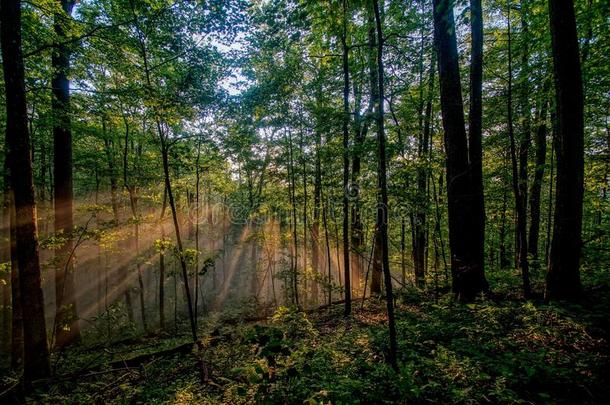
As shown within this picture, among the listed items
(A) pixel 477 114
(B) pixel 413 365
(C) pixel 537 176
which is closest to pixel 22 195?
(B) pixel 413 365

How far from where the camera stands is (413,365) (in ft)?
13.3

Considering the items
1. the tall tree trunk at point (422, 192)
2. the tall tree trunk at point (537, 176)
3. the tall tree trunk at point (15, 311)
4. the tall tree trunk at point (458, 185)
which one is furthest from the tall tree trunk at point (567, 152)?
the tall tree trunk at point (15, 311)

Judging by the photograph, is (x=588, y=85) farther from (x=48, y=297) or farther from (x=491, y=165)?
(x=48, y=297)

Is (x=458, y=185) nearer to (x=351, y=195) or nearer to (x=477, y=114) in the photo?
(x=477, y=114)

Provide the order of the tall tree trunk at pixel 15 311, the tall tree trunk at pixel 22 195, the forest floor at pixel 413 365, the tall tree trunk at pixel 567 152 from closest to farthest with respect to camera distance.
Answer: the forest floor at pixel 413 365, the tall tree trunk at pixel 567 152, the tall tree trunk at pixel 22 195, the tall tree trunk at pixel 15 311

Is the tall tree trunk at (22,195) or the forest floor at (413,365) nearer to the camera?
the forest floor at (413,365)

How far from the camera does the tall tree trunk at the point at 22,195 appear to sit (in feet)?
17.0

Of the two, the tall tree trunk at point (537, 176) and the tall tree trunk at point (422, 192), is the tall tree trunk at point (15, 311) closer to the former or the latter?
the tall tree trunk at point (422, 192)

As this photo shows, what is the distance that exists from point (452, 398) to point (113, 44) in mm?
9550

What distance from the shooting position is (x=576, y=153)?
488cm

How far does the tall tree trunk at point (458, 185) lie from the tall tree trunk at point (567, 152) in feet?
5.03

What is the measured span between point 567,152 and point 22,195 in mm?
10152

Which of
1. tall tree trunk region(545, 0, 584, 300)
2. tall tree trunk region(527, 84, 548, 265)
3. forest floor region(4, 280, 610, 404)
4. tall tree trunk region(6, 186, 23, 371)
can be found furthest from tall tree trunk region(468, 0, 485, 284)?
tall tree trunk region(6, 186, 23, 371)

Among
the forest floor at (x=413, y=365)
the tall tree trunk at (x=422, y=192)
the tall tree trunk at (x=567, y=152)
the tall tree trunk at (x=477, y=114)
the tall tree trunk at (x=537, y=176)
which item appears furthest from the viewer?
the tall tree trunk at (x=537, y=176)
